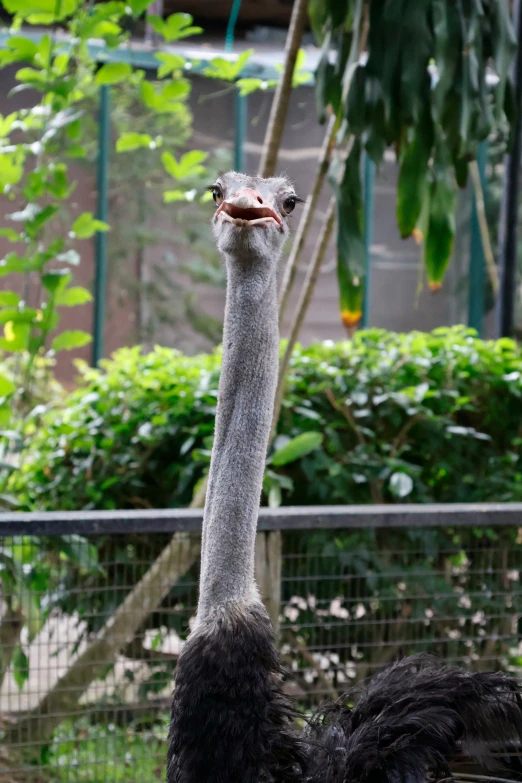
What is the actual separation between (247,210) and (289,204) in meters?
0.20

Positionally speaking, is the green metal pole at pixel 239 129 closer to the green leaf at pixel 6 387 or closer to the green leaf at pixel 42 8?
the green leaf at pixel 42 8

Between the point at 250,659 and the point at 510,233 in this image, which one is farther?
the point at 510,233

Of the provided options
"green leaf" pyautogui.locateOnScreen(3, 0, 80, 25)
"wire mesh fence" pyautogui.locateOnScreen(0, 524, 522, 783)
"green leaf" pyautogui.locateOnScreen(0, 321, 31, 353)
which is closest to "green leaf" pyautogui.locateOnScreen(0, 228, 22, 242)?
"green leaf" pyautogui.locateOnScreen(0, 321, 31, 353)

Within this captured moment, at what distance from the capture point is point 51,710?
2.97m

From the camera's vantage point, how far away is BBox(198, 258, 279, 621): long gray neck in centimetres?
175

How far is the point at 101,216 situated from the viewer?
20.5 ft

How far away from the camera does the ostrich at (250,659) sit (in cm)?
170

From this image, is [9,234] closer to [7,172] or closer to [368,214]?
[7,172]

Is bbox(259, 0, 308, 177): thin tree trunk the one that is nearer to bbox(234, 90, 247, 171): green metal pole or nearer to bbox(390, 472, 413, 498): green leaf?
bbox(390, 472, 413, 498): green leaf

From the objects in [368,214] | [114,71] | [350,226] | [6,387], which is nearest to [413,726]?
[350,226]

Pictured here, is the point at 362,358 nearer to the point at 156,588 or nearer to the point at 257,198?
the point at 156,588

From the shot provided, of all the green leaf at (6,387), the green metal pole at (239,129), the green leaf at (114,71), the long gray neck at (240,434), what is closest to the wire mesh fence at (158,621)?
the green leaf at (6,387)

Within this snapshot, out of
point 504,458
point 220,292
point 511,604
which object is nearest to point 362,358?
point 504,458

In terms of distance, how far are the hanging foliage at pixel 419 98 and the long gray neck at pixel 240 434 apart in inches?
49.2
